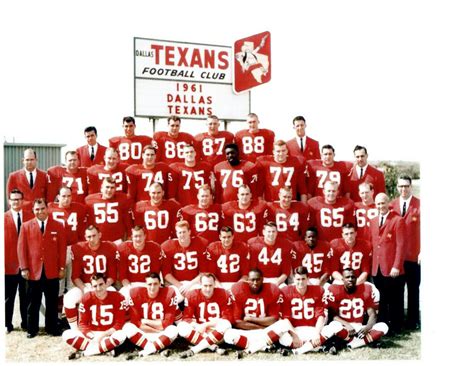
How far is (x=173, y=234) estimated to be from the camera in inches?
254

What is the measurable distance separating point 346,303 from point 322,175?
1546 millimetres

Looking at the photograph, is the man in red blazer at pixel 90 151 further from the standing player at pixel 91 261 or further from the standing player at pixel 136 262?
the standing player at pixel 136 262

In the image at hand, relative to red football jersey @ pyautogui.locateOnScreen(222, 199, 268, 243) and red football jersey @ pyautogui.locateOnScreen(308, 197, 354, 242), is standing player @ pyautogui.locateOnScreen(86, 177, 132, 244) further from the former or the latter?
red football jersey @ pyautogui.locateOnScreen(308, 197, 354, 242)

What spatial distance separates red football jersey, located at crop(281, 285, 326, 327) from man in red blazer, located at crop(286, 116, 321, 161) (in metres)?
1.76

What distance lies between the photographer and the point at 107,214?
631cm

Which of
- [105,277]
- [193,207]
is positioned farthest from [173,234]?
[105,277]

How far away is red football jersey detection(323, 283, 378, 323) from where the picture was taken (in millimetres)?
6164

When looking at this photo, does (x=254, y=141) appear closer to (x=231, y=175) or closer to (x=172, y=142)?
(x=231, y=175)

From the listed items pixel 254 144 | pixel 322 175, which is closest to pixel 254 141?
pixel 254 144

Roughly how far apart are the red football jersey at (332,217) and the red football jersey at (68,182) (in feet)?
8.95

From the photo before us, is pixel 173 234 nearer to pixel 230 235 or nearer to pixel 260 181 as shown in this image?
pixel 230 235

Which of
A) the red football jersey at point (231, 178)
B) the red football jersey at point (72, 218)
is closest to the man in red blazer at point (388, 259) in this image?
the red football jersey at point (231, 178)

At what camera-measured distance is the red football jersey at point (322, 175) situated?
676 centimetres

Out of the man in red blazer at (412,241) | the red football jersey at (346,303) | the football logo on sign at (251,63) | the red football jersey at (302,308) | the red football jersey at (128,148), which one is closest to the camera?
the red football jersey at (302,308)
